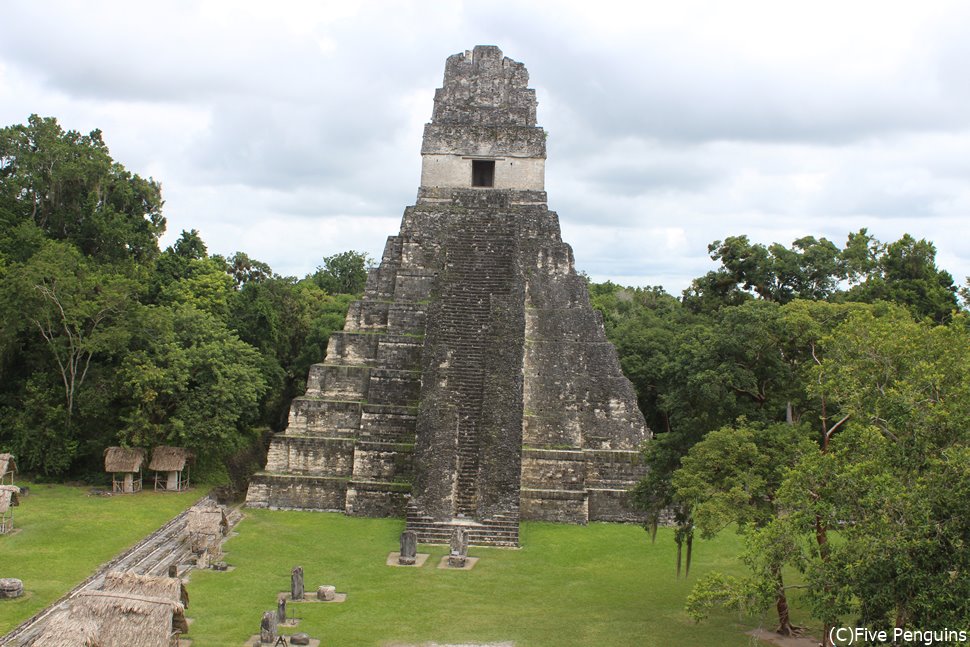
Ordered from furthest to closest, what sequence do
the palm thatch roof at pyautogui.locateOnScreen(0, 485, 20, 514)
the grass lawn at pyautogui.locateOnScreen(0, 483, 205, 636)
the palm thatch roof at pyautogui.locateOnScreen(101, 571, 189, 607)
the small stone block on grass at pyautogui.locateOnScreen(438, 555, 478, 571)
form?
the palm thatch roof at pyautogui.locateOnScreen(0, 485, 20, 514) → the small stone block on grass at pyautogui.locateOnScreen(438, 555, 478, 571) → the grass lawn at pyautogui.locateOnScreen(0, 483, 205, 636) → the palm thatch roof at pyautogui.locateOnScreen(101, 571, 189, 607)

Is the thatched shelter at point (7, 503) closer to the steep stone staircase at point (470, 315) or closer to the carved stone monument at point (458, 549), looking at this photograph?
the carved stone monument at point (458, 549)

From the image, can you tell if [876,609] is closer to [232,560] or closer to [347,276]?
[232,560]

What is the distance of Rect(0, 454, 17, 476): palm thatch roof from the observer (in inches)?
802

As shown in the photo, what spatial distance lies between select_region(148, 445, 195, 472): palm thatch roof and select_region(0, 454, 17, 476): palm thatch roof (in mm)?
3032

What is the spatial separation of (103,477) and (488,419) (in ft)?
31.5

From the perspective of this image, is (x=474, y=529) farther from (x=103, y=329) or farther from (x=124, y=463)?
(x=103, y=329)

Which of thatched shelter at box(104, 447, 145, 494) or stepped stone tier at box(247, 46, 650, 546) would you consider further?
thatched shelter at box(104, 447, 145, 494)

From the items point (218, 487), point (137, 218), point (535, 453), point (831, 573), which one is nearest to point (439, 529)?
point (535, 453)

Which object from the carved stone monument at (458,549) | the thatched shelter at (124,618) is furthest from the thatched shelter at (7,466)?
the carved stone monument at (458,549)

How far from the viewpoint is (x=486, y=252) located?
25.0m

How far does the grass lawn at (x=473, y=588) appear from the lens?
45.0ft

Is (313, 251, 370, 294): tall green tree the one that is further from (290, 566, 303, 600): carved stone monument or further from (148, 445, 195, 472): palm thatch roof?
(290, 566, 303, 600): carved stone monument

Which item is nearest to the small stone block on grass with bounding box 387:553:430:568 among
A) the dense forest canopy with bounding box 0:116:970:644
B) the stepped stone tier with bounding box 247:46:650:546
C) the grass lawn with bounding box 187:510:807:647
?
the grass lawn with bounding box 187:510:807:647

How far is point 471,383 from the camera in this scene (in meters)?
22.0
